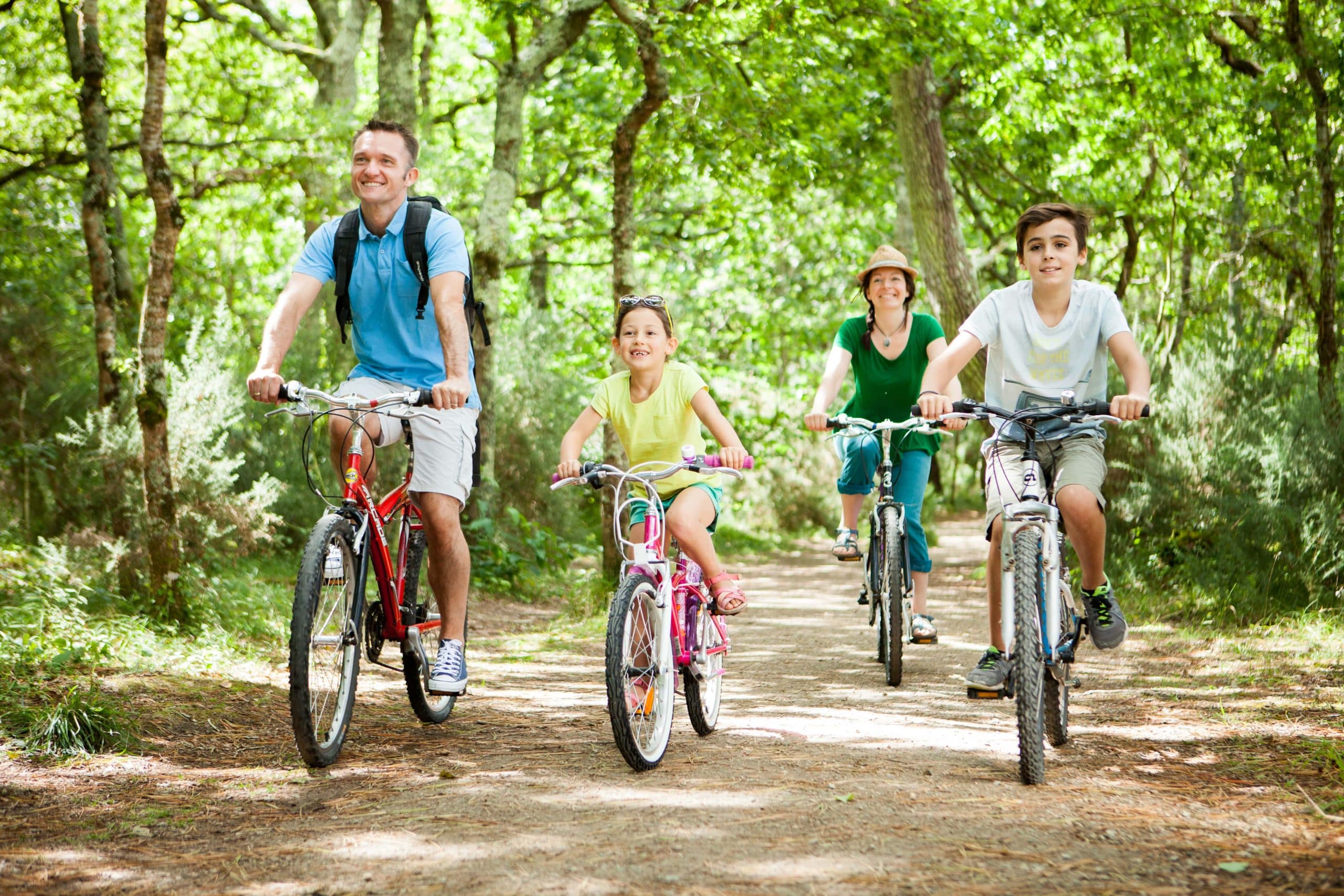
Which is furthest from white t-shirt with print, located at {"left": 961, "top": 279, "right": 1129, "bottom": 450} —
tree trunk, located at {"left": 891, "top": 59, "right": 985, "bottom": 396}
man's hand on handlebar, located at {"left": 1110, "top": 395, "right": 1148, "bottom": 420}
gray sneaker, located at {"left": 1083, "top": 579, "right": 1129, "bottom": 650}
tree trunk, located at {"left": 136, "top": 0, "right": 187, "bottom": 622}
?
tree trunk, located at {"left": 891, "top": 59, "right": 985, "bottom": 396}

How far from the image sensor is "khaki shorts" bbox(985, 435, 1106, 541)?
4469 millimetres

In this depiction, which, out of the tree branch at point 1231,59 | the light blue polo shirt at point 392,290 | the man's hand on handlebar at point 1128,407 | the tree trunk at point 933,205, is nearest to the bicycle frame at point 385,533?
the light blue polo shirt at point 392,290

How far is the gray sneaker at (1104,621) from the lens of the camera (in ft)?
15.1

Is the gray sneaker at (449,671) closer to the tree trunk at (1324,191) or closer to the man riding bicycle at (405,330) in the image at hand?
the man riding bicycle at (405,330)

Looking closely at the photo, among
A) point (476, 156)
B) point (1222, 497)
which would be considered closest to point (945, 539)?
point (476, 156)

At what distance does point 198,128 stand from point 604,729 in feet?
49.3

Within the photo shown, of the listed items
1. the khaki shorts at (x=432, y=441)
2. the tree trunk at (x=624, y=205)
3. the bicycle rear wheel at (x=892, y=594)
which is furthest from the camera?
the tree trunk at (x=624, y=205)

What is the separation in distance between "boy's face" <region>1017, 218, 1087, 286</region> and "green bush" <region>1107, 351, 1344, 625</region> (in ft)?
11.9

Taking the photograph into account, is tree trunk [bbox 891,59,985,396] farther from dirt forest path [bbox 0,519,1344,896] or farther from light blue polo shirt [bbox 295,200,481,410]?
light blue polo shirt [bbox 295,200,481,410]

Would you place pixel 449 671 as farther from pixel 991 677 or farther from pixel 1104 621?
pixel 1104 621

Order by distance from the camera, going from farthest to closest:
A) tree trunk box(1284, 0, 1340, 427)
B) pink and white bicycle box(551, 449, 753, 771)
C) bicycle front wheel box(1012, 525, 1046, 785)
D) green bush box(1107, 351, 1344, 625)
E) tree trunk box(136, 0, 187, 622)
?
1. tree trunk box(1284, 0, 1340, 427)
2. green bush box(1107, 351, 1344, 625)
3. tree trunk box(136, 0, 187, 622)
4. pink and white bicycle box(551, 449, 753, 771)
5. bicycle front wheel box(1012, 525, 1046, 785)

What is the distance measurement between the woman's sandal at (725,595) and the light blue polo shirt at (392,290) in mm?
1235

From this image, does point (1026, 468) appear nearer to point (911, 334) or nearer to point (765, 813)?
point (765, 813)

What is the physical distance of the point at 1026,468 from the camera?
4445 millimetres
